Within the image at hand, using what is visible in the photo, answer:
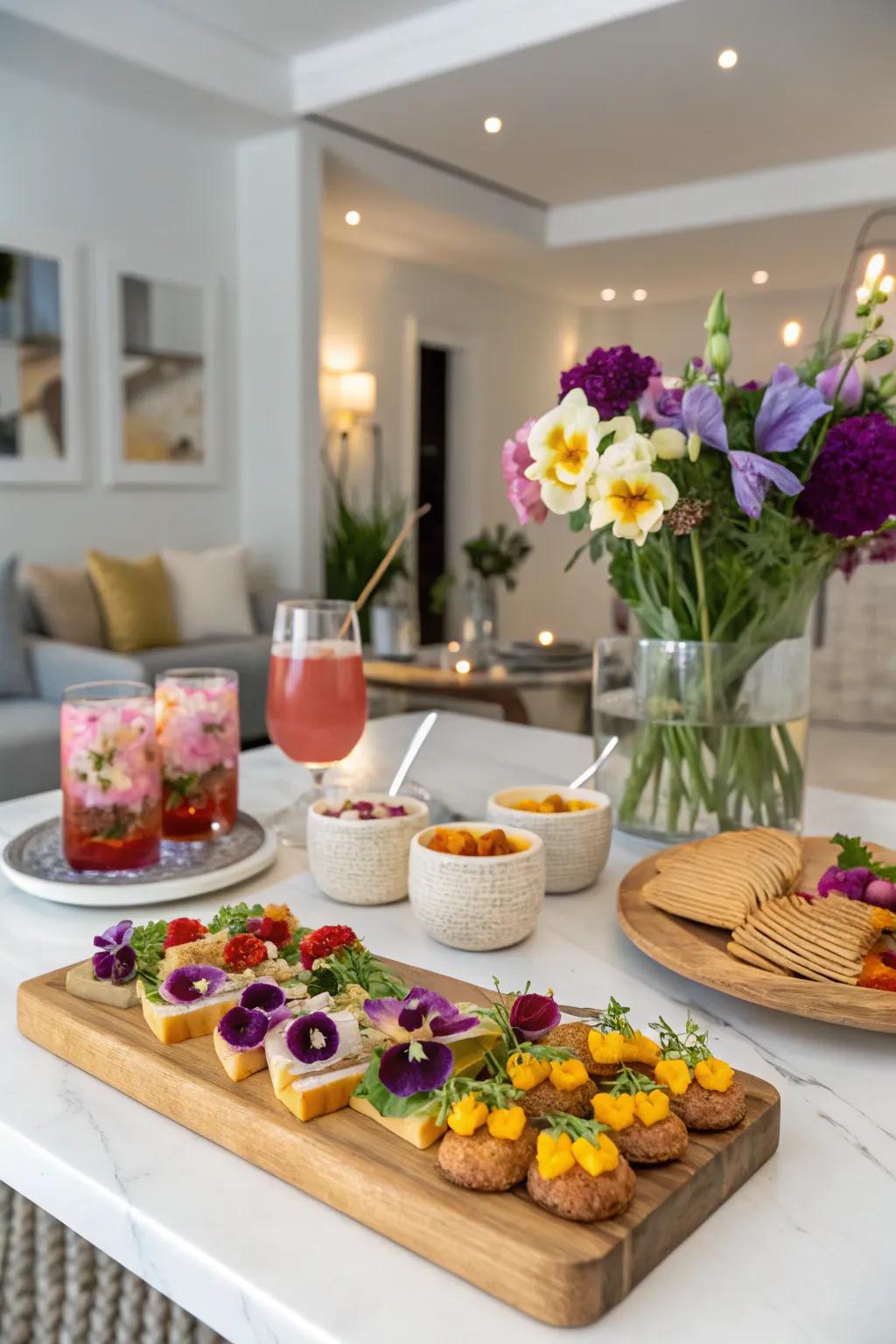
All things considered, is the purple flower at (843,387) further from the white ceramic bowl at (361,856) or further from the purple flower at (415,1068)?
the purple flower at (415,1068)

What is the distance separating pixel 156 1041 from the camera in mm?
700

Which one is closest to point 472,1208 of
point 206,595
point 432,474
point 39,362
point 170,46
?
point 206,595

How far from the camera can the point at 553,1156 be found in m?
0.53

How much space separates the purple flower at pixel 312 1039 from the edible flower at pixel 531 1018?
0.35 feet

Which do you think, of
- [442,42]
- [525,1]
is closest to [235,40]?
[442,42]

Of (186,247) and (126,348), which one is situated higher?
(186,247)

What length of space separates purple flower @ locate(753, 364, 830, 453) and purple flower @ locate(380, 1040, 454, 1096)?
2.23 feet

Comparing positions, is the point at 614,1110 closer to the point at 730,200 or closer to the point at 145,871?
the point at 145,871

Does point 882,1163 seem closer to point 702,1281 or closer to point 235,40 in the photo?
point 702,1281

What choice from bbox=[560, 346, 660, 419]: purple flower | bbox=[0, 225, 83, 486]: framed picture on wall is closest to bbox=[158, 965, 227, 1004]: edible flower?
bbox=[560, 346, 660, 419]: purple flower

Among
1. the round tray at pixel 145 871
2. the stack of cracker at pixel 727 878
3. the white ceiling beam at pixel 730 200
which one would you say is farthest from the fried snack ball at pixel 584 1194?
the white ceiling beam at pixel 730 200

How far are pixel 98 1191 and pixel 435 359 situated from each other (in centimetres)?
739

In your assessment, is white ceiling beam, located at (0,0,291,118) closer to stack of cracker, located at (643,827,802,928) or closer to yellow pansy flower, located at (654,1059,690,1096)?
stack of cracker, located at (643,827,802,928)

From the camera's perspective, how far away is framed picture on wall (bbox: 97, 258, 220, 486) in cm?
473
